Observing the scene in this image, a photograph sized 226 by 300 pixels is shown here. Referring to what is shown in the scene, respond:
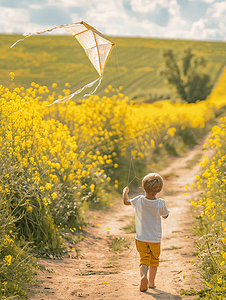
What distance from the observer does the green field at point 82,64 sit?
119 ft

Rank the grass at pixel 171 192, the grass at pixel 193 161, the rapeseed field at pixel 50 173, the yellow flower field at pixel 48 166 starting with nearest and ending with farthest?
the rapeseed field at pixel 50 173
the yellow flower field at pixel 48 166
the grass at pixel 171 192
the grass at pixel 193 161

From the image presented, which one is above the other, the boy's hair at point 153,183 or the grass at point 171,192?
the boy's hair at point 153,183

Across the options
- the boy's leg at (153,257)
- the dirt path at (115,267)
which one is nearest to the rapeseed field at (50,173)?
the dirt path at (115,267)

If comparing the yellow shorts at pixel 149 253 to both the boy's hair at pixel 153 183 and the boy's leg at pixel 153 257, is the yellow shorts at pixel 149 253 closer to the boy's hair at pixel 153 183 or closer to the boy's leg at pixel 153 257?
the boy's leg at pixel 153 257

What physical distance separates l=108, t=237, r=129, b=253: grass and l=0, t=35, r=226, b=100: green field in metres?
27.0

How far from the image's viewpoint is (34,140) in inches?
180

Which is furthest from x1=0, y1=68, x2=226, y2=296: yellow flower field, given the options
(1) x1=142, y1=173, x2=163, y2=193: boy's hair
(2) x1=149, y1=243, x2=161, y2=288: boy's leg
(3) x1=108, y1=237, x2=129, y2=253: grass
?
(2) x1=149, y1=243, x2=161, y2=288: boy's leg

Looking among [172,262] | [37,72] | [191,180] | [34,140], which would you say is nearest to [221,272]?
[172,262]

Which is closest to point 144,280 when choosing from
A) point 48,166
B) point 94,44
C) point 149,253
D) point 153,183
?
point 149,253

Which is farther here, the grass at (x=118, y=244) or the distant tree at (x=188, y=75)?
the distant tree at (x=188, y=75)

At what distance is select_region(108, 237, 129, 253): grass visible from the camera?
16.1ft

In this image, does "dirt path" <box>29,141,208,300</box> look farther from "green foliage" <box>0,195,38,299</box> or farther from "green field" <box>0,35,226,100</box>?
"green field" <box>0,35,226,100</box>

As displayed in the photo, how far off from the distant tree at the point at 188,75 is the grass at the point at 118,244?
2946 centimetres

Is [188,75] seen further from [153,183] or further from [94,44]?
[153,183]
